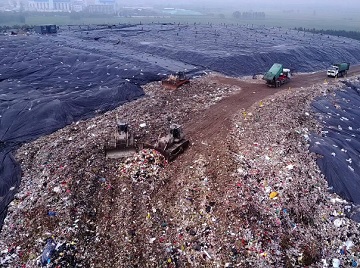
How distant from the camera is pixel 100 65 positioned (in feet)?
70.5

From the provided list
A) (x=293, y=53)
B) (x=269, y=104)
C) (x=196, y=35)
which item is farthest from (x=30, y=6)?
(x=269, y=104)

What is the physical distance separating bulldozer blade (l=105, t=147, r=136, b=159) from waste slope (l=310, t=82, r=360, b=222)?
7.37 metres

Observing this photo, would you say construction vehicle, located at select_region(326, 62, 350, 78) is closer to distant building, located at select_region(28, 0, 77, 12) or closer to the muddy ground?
the muddy ground

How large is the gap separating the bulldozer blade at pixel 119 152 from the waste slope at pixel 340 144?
737 cm

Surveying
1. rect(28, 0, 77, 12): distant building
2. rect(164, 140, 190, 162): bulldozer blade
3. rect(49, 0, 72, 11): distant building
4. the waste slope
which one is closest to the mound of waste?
rect(164, 140, 190, 162): bulldozer blade

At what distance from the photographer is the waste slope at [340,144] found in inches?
384

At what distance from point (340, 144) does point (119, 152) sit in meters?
9.42

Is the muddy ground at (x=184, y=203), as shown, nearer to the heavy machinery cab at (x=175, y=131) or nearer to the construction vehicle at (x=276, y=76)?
the heavy machinery cab at (x=175, y=131)

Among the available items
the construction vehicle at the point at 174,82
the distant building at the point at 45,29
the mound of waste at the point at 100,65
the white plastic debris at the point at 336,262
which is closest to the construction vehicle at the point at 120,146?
the mound of waste at the point at 100,65

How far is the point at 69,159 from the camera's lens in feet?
34.9

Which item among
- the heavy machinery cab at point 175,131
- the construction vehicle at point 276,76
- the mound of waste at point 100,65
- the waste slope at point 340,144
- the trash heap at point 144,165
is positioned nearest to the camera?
the waste slope at point 340,144

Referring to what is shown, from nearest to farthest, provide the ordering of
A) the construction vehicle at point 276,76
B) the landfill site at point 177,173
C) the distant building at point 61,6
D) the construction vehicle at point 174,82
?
the landfill site at point 177,173 < the construction vehicle at point 174,82 < the construction vehicle at point 276,76 < the distant building at point 61,6

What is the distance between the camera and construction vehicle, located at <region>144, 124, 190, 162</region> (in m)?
10.7

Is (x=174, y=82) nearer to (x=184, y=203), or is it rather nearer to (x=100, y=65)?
(x=100, y=65)
